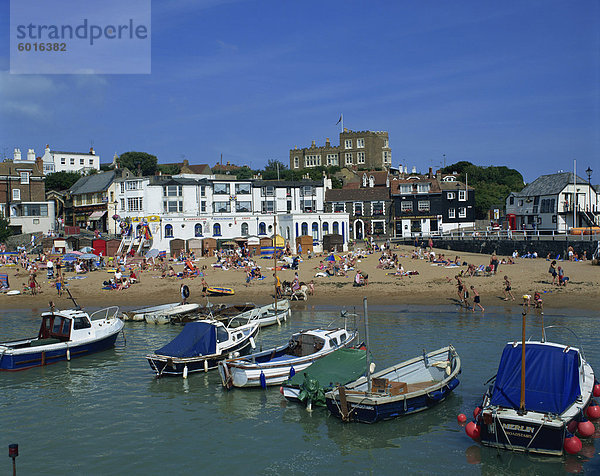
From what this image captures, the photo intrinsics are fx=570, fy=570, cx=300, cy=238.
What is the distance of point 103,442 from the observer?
18.9m

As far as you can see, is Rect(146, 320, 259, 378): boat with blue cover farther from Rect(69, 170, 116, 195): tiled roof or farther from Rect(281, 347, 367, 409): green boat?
Rect(69, 170, 116, 195): tiled roof

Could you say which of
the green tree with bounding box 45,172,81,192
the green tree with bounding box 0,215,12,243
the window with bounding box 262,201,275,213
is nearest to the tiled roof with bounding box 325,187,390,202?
the window with bounding box 262,201,275,213

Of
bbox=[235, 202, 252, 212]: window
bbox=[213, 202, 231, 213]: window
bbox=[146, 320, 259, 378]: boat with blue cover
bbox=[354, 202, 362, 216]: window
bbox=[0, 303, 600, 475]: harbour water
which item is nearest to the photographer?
→ bbox=[0, 303, 600, 475]: harbour water

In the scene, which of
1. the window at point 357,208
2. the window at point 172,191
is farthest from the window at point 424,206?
the window at point 172,191

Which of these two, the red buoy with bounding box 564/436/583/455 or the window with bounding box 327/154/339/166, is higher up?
the window with bounding box 327/154/339/166

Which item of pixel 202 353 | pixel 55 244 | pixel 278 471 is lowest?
pixel 278 471

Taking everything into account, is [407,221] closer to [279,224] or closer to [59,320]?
[279,224]

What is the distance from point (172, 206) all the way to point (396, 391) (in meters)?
57.9

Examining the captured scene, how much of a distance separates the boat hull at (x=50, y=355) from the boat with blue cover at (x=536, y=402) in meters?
19.4

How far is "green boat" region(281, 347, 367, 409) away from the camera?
818 inches

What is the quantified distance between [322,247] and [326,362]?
46.5 meters

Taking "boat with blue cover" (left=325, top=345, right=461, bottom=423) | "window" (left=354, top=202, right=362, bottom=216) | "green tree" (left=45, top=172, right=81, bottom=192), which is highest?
"green tree" (left=45, top=172, right=81, bottom=192)

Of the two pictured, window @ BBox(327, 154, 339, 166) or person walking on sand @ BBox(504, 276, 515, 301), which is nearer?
person walking on sand @ BBox(504, 276, 515, 301)

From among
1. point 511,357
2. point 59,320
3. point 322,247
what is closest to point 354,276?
point 322,247
